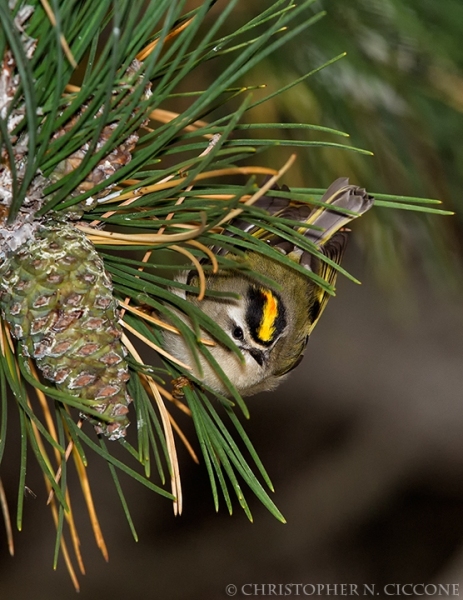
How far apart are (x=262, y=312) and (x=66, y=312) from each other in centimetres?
64

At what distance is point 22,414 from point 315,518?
6.10 feet

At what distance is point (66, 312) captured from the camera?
2.16 feet

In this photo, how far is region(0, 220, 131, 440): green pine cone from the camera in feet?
2.13

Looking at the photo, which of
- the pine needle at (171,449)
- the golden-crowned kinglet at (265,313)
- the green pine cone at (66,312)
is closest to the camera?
the green pine cone at (66,312)

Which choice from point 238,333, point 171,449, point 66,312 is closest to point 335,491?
point 238,333

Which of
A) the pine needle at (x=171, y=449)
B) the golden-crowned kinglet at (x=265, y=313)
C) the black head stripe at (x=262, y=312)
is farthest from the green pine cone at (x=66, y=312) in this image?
the black head stripe at (x=262, y=312)

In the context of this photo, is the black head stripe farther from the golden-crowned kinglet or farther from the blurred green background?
the blurred green background

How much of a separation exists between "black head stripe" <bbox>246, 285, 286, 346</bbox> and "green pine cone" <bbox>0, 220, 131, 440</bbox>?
1.95 ft

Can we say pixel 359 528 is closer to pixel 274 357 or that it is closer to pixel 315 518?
pixel 315 518

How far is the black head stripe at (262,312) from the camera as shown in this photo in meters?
1.27

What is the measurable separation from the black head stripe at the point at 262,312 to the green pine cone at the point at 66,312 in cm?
59

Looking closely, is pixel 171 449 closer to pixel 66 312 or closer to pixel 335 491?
pixel 66 312

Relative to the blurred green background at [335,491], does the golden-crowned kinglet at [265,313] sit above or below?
above

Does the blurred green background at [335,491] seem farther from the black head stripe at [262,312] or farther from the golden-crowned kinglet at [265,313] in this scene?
the black head stripe at [262,312]
